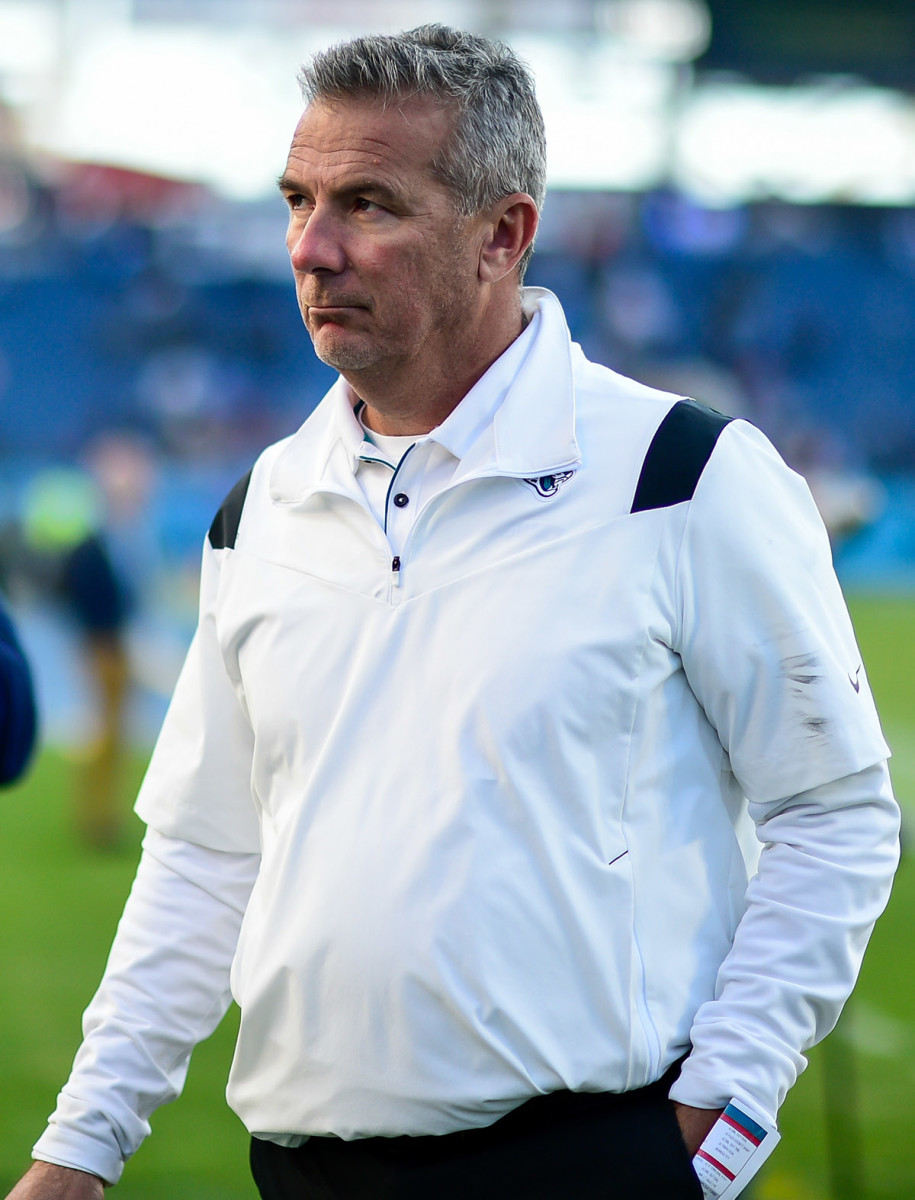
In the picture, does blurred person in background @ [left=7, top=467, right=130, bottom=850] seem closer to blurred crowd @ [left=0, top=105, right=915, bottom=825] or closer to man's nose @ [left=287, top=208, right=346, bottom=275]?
man's nose @ [left=287, top=208, right=346, bottom=275]

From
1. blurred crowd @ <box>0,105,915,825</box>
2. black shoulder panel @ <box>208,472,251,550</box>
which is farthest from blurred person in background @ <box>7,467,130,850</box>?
blurred crowd @ <box>0,105,915,825</box>

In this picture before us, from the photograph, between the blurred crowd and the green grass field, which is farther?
the blurred crowd

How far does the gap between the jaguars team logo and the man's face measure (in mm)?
205

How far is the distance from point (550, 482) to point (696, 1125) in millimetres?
684

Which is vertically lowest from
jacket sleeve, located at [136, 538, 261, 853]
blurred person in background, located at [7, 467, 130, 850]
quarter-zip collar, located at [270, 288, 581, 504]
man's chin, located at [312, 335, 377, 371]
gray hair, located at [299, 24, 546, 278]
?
blurred person in background, located at [7, 467, 130, 850]

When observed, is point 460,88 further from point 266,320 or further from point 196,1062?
point 266,320

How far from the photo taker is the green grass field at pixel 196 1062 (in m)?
3.75

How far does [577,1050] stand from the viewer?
1497mm

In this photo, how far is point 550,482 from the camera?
161 centimetres

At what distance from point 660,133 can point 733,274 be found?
250 cm

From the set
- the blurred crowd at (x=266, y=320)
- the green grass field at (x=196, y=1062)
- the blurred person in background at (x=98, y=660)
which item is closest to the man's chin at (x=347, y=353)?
the green grass field at (x=196, y=1062)

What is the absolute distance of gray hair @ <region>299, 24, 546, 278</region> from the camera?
1.61 m

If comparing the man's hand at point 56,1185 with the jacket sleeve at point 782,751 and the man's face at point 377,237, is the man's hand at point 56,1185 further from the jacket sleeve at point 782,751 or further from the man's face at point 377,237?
the man's face at point 377,237

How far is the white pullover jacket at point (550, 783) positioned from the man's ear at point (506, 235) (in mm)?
113
